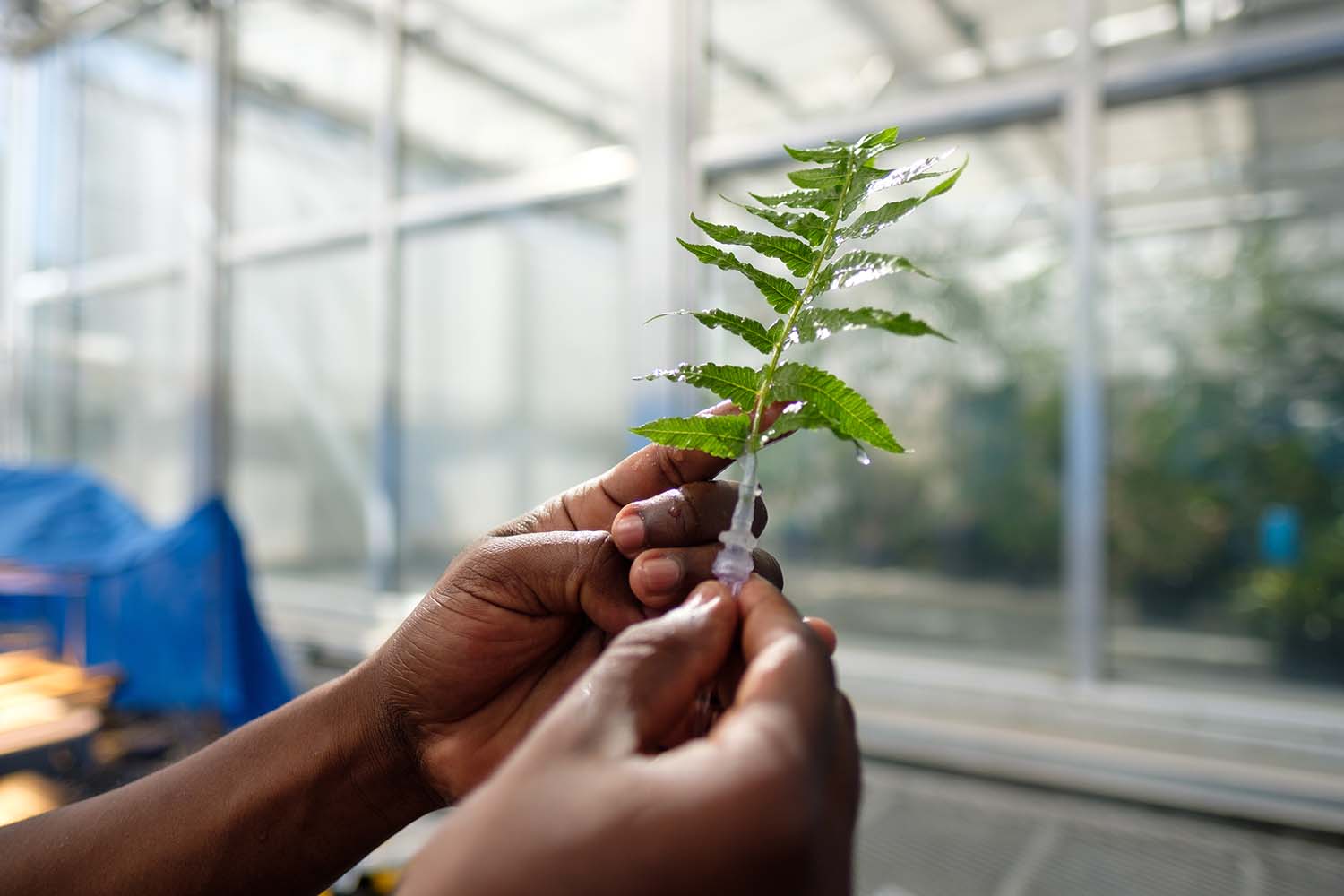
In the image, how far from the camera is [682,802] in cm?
44

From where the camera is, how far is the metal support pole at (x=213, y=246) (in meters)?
5.47

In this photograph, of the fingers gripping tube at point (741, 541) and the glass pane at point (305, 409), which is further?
the glass pane at point (305, 409)

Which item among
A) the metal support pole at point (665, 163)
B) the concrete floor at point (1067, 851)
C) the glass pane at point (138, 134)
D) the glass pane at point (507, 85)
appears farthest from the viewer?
the glass pane at point (138, 134)

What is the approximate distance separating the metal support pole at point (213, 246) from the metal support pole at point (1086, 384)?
5.01 m

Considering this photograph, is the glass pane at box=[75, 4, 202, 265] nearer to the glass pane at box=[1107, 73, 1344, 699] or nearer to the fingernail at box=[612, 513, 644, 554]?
the glass pane at box=[1107, 73, 1344, 699]

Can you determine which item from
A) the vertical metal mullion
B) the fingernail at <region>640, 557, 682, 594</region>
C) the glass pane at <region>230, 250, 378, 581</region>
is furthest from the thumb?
the vertical metal mullion

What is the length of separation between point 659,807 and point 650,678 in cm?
12

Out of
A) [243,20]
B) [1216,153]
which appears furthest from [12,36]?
[1216,153]

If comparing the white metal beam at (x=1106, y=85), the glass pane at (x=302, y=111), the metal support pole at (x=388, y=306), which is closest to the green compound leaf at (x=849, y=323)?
the white metal beam at (x=1106, y=85)

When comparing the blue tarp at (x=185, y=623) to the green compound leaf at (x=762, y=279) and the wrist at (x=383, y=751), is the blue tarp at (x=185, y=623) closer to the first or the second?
the wrist at (x=383, y=751)

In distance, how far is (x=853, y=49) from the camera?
130 inches

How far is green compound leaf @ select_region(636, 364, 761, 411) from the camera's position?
786 mm

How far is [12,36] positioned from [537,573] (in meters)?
8.74

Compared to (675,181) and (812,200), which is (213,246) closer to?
(675,181)
